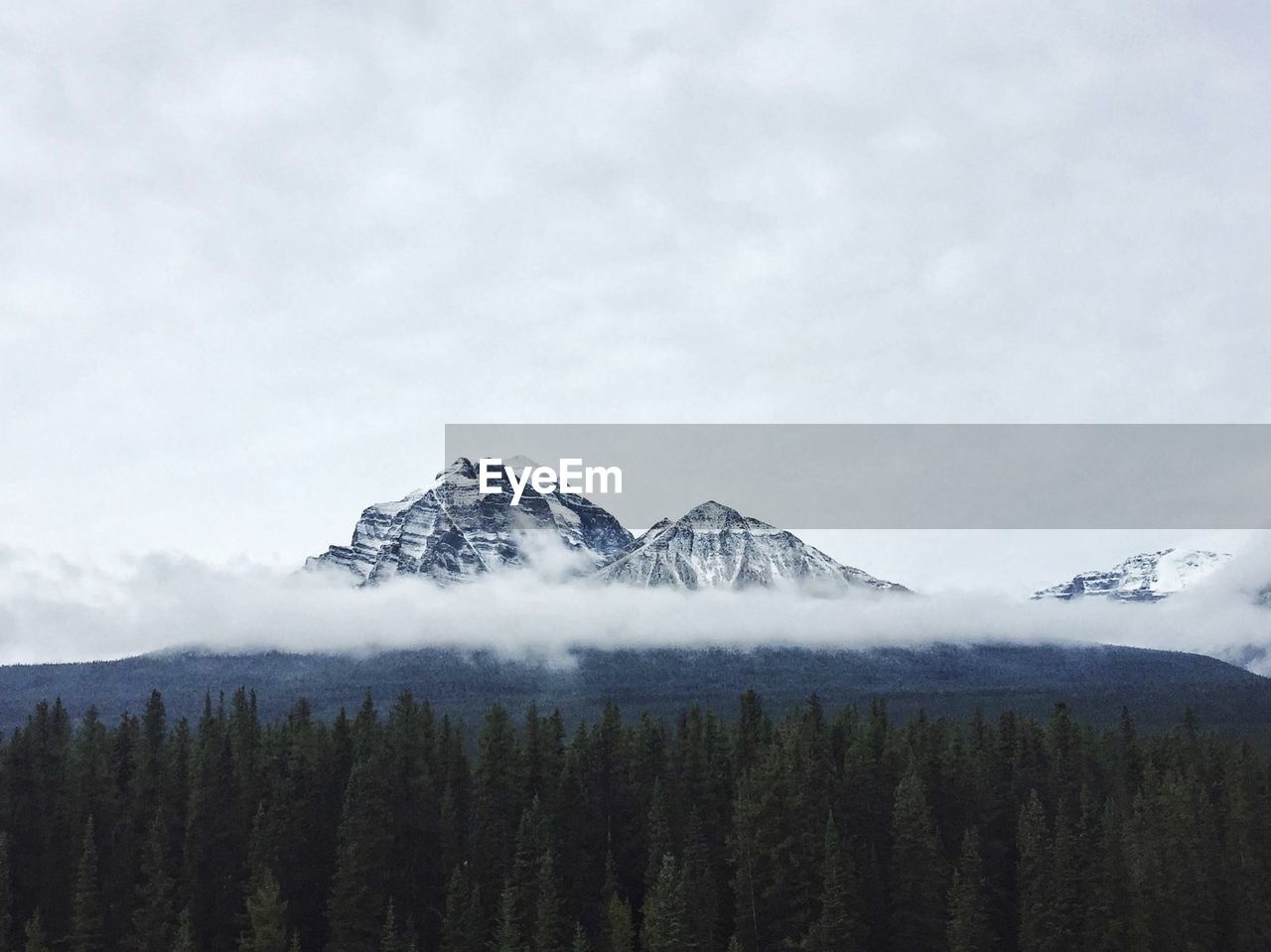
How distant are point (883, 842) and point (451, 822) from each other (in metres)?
34.6

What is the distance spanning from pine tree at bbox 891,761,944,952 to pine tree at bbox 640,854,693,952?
17.3 meters

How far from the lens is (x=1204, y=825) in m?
93.6

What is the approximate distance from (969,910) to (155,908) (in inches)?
2262

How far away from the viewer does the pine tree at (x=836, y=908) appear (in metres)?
76.1

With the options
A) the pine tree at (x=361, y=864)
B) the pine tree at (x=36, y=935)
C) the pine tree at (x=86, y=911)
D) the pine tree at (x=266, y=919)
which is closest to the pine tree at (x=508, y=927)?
the pine tree at (x=361, y=864)

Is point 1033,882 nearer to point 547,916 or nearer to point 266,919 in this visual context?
point 547,916

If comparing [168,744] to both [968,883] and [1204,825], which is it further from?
[1204,825]

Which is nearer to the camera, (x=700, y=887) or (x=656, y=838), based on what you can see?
(x=700, y=887)

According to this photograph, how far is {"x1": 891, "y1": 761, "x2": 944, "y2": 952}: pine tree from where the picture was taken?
271 feet

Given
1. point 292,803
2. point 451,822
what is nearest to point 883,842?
point 451,822

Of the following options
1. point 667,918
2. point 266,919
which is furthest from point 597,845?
point 266,919

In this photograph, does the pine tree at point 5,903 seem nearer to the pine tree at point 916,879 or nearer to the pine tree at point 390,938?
the pine tree at point 390,938

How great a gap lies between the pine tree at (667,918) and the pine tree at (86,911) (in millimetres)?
38860

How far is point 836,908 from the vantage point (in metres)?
77.2
